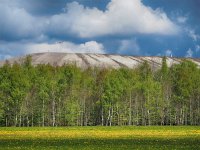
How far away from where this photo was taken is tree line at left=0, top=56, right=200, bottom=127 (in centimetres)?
11881

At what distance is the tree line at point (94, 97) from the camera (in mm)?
118812

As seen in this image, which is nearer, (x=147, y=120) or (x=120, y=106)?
(x=120, y=106)

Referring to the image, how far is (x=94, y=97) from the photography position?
431 feet

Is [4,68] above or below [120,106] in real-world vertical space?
above

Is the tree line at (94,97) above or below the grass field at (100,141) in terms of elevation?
above

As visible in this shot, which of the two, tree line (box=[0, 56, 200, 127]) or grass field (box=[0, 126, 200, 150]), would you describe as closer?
grass field (box=[0, 126, 200, 150])

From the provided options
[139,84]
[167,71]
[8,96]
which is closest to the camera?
[8,96]

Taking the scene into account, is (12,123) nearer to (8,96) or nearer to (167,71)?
(8,96)

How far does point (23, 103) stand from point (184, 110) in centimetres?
4514

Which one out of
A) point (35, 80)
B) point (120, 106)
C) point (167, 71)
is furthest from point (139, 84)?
point (35, 80)

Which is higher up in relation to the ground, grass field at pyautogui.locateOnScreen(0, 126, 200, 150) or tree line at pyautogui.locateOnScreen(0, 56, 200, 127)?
tree line at pyautogui.locateOnScreen(0, 56, 200, 127)

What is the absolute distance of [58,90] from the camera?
121625 mm

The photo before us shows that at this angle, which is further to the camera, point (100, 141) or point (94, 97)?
point (94, 97)

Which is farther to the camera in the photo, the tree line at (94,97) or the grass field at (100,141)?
the tree line at (94,97)
